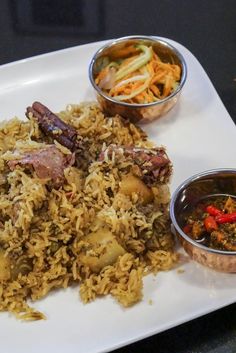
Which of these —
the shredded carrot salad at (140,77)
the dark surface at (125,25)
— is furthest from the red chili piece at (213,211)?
the dark surface at (125,25)

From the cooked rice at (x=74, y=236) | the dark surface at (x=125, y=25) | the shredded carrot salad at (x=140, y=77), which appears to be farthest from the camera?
the dark surface at (x=125, y=25)

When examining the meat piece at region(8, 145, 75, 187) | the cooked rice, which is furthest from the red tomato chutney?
the meat piece at region(8, 145, 75, 187)

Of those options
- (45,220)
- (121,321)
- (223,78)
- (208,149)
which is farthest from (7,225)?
(223,78)

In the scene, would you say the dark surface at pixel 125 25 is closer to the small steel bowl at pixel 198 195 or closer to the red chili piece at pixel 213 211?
the small steel bowl at pixel 198 195

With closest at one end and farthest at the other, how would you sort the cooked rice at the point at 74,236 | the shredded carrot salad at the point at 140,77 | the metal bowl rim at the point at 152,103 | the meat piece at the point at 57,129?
the cooked rice at the point at 74,236, the meat piece at the point at 57,129, the metal bowl rim at the point at 152,103, the shredded carrot salad at the point at 140,77

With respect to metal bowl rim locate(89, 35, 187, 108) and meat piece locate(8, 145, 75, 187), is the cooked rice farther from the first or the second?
metal bowl rim locate(89, 35, 187, 108)

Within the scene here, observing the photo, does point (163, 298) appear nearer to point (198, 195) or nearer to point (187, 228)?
point (187, 228)

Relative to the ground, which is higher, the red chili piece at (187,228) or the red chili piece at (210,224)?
the red chili piece at (210,224)

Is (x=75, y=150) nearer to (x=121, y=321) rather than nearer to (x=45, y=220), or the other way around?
(x=45, y=220)
